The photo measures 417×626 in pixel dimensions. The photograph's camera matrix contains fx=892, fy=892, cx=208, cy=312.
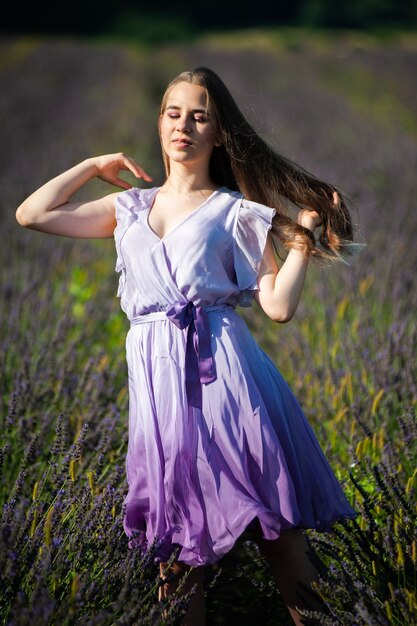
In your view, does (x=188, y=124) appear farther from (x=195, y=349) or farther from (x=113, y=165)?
(x=195, y=349)

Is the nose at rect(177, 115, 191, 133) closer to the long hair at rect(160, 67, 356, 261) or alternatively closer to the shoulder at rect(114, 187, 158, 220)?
the long hair at rect(160, 67, 356, 261)

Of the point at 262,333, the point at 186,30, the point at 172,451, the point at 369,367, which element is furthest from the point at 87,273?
the point at 186,30

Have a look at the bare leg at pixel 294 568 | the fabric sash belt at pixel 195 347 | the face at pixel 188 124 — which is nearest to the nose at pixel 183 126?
the face at pixel 188 124

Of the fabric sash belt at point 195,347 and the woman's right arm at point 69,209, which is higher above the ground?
the woman's right arm at point 69,209

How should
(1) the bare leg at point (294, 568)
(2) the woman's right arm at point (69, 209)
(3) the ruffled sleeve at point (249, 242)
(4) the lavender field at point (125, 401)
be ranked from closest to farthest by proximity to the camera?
(4) the lavender field at point (125, 401), (1) the bare leg at point (294, 568), (3) the ruffled sleeve at point (249, 242), (2) the woman's right arm at point (69, 209)

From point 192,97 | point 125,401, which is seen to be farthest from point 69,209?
point 125,401

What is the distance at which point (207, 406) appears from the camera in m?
2.00

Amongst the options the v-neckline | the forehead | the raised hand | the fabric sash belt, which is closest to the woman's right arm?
the raised hand

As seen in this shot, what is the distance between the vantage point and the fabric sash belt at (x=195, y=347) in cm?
202

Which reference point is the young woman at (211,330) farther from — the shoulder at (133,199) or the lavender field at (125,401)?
the lavender field at (125,401)

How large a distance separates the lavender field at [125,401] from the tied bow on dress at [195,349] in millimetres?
260

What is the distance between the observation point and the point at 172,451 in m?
1.98

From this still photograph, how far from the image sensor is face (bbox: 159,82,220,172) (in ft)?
7.12

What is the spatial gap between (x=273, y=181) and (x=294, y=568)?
94 cm
